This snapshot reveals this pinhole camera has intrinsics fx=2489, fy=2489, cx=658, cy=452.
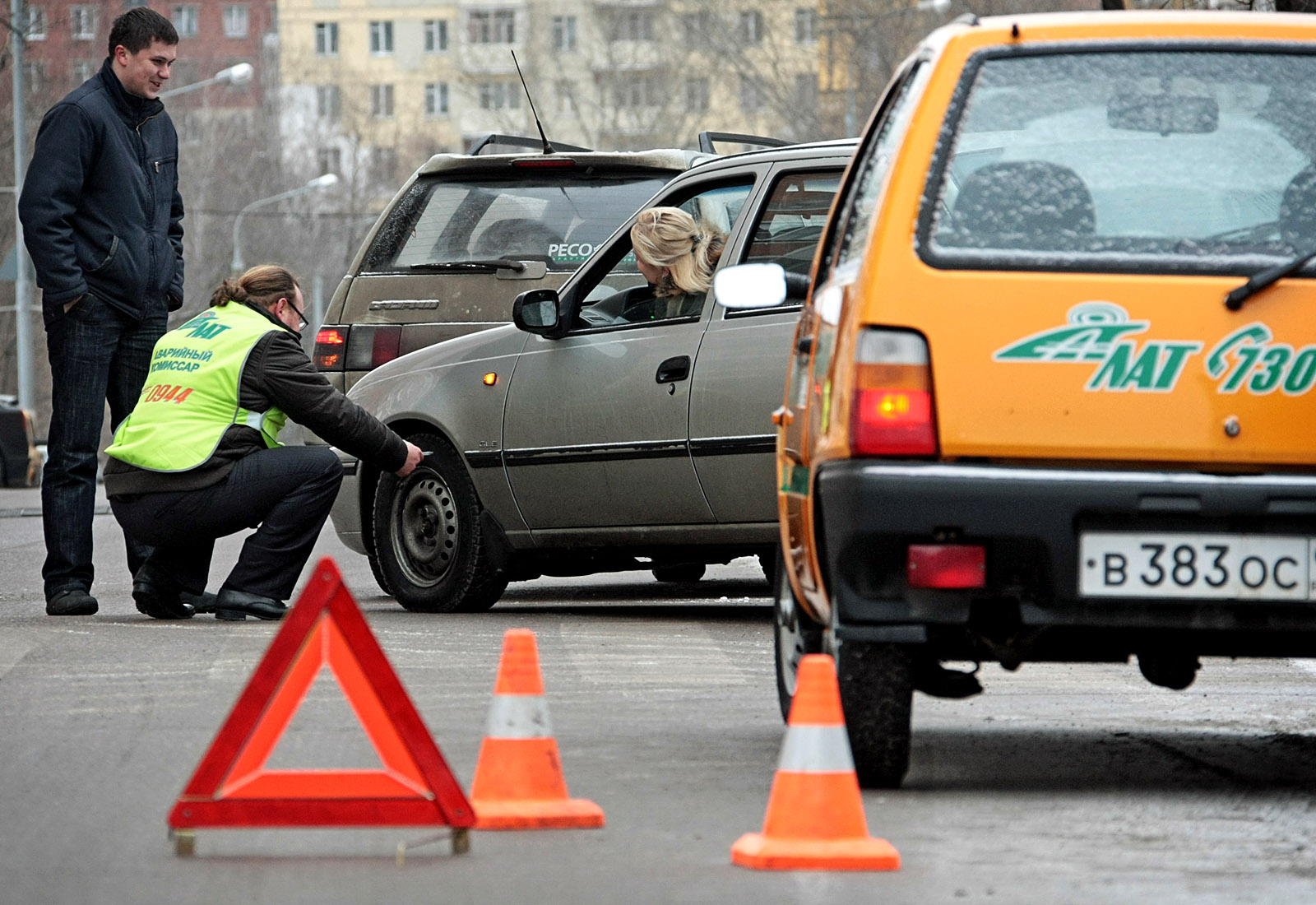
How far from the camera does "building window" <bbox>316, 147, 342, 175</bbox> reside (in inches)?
3484

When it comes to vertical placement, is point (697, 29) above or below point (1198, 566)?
below

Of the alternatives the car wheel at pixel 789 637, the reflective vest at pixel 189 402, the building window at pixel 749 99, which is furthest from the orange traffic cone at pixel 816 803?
the building window at pixel 749 99

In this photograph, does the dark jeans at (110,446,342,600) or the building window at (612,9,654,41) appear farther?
the building window at (612,9,654,41)

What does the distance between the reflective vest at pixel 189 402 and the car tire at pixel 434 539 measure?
0.81 metres

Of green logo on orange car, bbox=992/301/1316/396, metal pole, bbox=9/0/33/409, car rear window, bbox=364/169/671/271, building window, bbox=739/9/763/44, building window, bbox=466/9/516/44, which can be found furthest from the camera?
building window, bbox=466/9/516/44

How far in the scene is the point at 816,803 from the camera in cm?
466

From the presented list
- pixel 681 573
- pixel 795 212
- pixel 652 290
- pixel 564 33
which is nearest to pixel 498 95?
pixel 564 33

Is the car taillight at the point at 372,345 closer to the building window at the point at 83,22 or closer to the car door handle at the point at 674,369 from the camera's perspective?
the car door handle at the point at 674,369

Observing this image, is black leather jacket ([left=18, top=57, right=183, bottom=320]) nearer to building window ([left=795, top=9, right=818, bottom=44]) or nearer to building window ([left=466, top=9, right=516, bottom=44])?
building window ([left=795, top=9, right=818, bottom=44])

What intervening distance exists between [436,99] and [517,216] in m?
105

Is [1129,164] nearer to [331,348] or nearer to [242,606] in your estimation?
[242,606]

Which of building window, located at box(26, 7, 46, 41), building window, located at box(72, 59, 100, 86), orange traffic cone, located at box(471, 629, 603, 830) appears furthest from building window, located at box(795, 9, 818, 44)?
orange traffic cone, located at box(471, 629, 603, 830)

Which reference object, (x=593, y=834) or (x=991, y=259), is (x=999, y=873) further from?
(x=991, y=259)

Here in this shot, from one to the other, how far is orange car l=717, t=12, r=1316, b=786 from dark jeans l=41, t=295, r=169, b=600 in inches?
197
